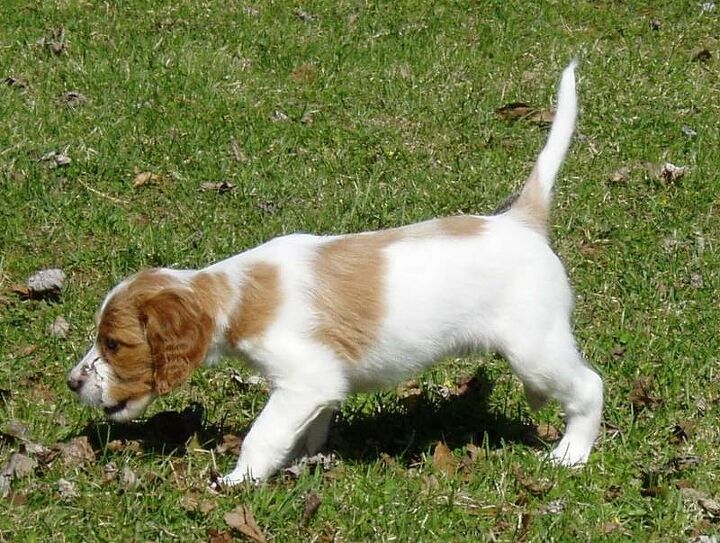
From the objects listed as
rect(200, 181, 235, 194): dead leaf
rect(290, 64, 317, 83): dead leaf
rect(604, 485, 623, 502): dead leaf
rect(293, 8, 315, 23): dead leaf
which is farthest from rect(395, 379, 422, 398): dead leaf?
rect(293, 8, 315, 23): dead leaf

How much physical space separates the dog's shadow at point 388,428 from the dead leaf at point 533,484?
26 centimetres

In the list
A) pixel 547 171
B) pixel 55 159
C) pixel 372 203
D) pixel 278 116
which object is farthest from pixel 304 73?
pixel 547 171

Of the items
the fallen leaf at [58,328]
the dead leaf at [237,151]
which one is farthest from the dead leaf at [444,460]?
the dead leaf at [237,151]

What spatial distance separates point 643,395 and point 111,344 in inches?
96.8

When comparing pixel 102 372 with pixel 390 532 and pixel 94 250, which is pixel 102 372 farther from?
pixel 94 250

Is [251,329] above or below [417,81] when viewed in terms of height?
above

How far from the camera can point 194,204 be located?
24.2 ft

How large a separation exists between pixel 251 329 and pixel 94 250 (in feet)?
7.48

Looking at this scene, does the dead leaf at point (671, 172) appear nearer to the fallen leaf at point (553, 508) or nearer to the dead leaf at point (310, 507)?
the fallen leaf at point (553, 508)

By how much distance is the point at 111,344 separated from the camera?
4.86m

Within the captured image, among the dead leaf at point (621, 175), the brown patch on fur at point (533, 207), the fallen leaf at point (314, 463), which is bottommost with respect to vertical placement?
the dead leaf at point (621, 175)

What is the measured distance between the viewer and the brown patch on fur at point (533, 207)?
5.38m

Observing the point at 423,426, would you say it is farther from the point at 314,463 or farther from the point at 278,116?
the point at 278,116

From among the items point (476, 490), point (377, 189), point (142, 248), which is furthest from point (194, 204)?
point (476, 490)
